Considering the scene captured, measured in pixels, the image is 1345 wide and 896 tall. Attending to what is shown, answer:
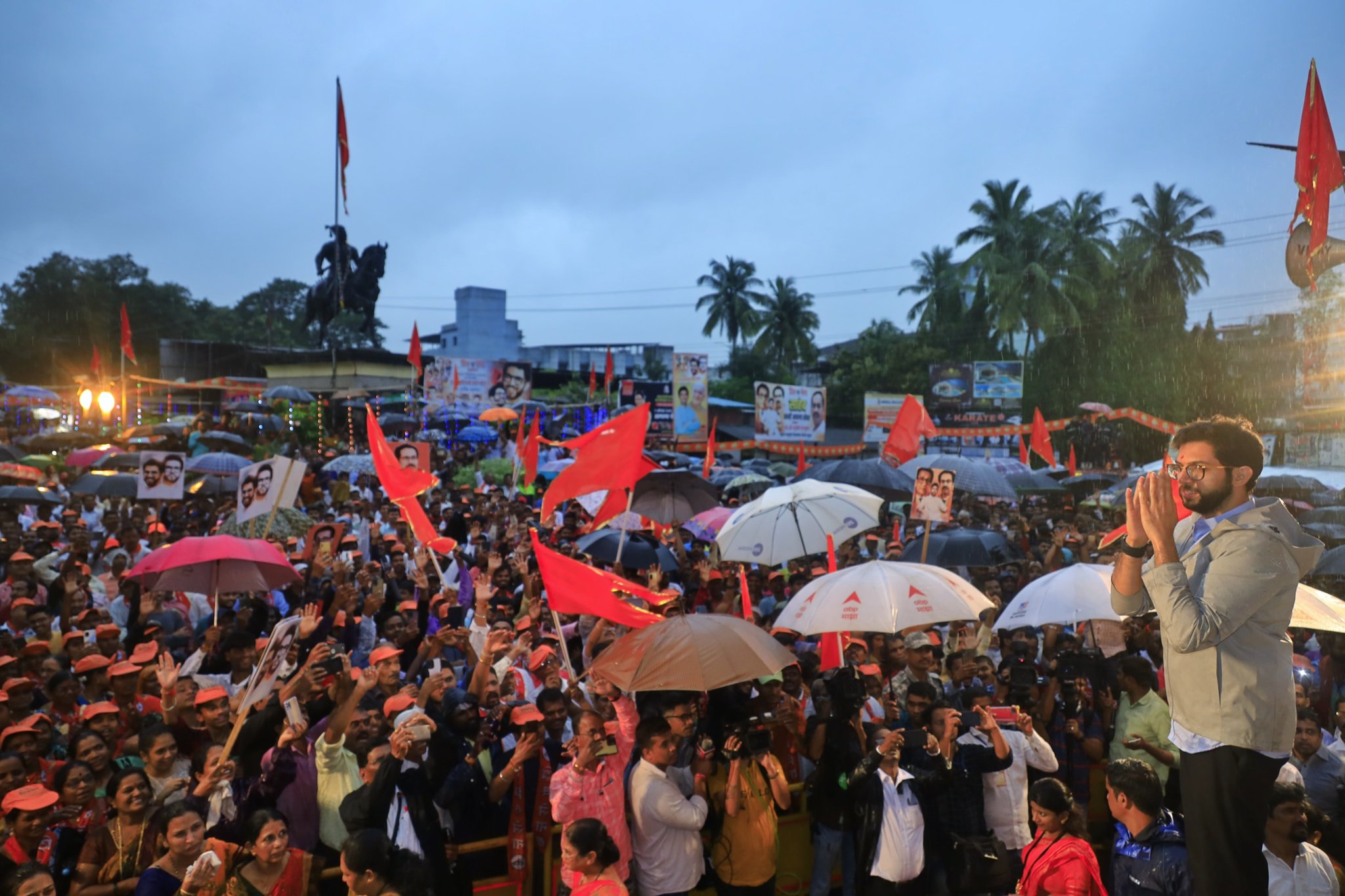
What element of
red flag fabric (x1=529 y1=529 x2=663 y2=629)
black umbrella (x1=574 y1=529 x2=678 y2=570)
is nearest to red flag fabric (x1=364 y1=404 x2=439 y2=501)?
red flag fabric (x1=529 y1=529 x2=663 y2=629)

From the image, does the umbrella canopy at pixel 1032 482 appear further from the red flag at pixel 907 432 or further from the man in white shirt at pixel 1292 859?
the man in white shirt at pixel 1292 859

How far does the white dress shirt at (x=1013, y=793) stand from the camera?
550 centimetres

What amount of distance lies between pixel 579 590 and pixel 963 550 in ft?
20.7

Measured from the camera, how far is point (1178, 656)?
3084 millimetres

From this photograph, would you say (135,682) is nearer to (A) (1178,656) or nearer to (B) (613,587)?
(B) (613,587)

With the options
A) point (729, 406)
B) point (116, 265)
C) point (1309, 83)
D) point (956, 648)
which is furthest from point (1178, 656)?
point (116, 265)

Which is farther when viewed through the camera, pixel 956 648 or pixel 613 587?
pixel 956 648

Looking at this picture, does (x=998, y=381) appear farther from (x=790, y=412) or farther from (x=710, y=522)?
(x=710, y=522)

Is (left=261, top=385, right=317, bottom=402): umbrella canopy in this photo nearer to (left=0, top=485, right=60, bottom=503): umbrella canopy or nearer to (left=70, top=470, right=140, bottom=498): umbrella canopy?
(left=70, top=470, right=140, bottom=498): umbrella canopy

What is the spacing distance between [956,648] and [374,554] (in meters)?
8.55

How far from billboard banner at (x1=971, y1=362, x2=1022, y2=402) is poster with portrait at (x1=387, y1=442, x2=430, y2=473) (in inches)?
1157

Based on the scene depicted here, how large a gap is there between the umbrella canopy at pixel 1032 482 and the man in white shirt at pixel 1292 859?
16363mm

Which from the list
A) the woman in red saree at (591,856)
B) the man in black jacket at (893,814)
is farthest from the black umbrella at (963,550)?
the woman in red saree at (591,856)

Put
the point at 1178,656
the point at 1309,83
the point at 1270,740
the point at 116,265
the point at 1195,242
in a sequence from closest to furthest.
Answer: the point at 1270,740 < the point at 1178,656 < the point at 1309,83 < the point at 1195,242 < the point at 116,265
